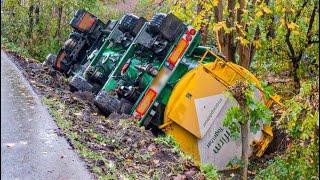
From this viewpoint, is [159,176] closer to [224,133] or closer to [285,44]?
[224,133]

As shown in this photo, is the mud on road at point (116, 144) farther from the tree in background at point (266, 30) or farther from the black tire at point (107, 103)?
the tree in background at point (266, 30)

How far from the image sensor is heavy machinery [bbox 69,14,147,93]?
9586mm

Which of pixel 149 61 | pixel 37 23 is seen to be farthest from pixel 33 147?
pixel 37 23

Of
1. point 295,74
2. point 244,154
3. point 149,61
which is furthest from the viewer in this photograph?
point 295,74

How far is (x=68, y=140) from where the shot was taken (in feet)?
19.8

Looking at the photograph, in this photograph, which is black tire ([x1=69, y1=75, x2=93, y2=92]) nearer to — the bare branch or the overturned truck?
the overturned truck

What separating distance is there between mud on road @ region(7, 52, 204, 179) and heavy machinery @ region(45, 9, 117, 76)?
8.37 feet

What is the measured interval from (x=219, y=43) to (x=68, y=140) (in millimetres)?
5293

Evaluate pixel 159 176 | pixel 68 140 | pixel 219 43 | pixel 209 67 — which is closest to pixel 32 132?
pixel 68 140

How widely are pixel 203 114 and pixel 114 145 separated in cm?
186

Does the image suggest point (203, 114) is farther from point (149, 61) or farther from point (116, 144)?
point (116, 144)

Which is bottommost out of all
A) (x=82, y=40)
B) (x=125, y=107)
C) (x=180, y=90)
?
(x=125, y=107)

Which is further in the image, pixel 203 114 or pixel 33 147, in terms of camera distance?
pixel 203 114

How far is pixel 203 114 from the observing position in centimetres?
785
